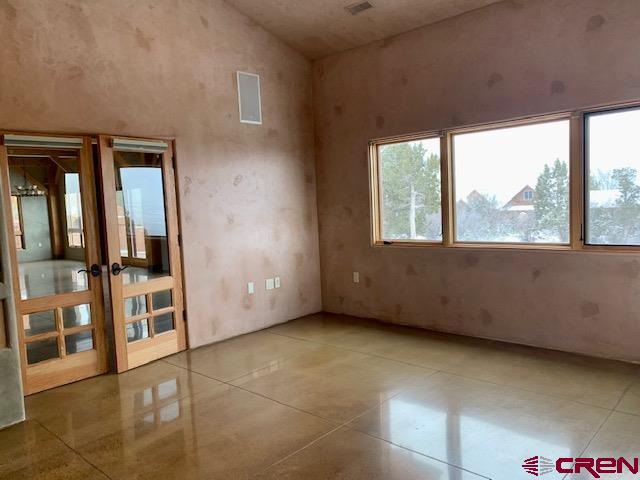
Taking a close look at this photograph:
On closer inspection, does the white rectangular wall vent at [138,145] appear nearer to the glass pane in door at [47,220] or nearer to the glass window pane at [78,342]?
the glass pane in door at [47,220]

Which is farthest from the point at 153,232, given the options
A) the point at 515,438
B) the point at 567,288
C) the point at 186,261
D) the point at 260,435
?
the point at 567,288

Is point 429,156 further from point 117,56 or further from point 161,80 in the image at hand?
point 117,56

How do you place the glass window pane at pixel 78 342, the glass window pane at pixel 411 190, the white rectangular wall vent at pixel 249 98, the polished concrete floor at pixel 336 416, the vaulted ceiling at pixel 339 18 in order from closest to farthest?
1. the polished concrete floor at pixel 336 416
2. the glass window pane at pixel 78 342
3. the vaulted ceiling at pixel 339 18
4. the glass window pane at pixel 411 190
5. the white rectangular wall vent at pixel 249 98

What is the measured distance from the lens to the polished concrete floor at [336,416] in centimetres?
266

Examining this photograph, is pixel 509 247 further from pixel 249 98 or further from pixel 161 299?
pixel 161 299

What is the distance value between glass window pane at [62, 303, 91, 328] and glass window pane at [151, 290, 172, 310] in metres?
0.61

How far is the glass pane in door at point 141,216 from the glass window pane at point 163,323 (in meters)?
0.42

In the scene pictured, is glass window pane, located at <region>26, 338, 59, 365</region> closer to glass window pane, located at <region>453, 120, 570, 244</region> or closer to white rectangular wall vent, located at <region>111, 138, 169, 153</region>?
white rectangular wall vent, located at <region>111, 138, 169, 153</region>

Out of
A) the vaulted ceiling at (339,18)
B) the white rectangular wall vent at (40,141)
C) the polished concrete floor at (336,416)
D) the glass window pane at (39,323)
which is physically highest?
the vaulted ceiling at (339,18)

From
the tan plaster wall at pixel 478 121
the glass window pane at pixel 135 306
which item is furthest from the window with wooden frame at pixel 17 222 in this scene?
the tan plaster wall at pixel 478 121

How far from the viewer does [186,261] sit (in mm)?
4812

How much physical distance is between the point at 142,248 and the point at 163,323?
789 millimetres

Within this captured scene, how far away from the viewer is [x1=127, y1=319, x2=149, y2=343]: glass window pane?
4379 mm

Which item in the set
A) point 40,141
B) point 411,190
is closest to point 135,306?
point 40,141
